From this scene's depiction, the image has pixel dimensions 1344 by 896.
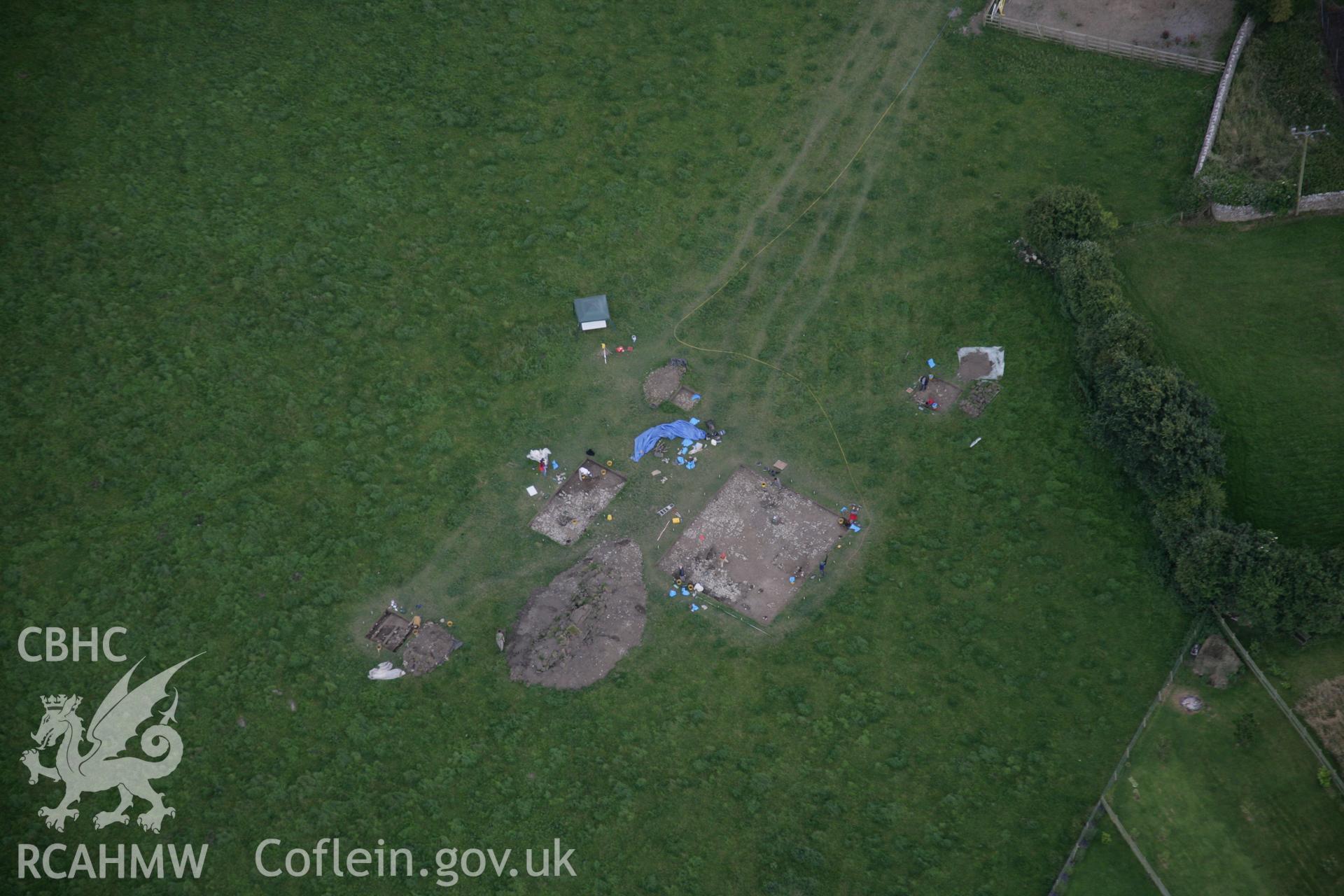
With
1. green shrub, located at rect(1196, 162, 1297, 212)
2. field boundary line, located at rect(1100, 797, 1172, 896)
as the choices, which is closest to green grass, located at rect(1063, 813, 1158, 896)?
field boundary line, located at rect(1100, 797, 1172, 896)

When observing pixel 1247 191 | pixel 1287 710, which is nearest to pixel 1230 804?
pixel 1287 710

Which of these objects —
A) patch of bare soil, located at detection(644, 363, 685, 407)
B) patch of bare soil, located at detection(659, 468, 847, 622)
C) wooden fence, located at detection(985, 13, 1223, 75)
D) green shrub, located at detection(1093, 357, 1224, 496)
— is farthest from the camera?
wooden fence, located at detection(985, 13, 1223, 75)

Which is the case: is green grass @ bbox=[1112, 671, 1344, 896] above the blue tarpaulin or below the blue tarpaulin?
below

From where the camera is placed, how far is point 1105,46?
52094 mm

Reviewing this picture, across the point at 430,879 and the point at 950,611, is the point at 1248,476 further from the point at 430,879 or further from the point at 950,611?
the point at 430,879

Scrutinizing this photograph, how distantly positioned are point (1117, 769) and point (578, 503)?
954 inches

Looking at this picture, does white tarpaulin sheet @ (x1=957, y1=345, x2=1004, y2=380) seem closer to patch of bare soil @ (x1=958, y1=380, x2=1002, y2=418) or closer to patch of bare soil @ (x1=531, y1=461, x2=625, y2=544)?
patch of bare soil @ (x1=958, y1=380, x2=1002, y2=418)

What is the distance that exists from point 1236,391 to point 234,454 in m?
45.3

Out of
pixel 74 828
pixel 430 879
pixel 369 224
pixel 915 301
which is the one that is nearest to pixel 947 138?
pixel 915 301

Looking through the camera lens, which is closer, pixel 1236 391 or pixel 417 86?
pixel 1236 391

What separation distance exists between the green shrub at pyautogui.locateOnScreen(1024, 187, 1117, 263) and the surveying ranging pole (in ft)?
29.3

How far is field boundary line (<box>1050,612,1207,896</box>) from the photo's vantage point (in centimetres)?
3484

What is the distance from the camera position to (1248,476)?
1603 inches

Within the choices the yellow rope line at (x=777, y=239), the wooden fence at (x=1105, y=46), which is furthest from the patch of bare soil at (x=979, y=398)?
the wooden fence at (x=1105, y=46)
